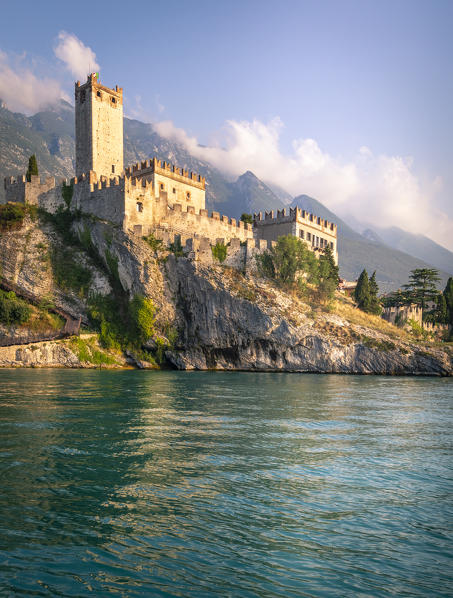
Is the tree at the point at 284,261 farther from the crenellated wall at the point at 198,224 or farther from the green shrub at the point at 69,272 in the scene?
the green shrub at the point at 69,272

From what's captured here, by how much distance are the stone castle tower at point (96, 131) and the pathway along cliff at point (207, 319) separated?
496 inches

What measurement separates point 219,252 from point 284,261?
8756mm

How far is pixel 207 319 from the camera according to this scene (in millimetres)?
52094

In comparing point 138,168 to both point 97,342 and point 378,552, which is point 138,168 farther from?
point 378,552

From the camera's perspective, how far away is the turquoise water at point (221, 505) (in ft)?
21.4

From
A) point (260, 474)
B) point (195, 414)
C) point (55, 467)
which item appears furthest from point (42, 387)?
point (260, 474)

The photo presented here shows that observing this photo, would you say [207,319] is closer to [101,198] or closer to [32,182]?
[101,198]

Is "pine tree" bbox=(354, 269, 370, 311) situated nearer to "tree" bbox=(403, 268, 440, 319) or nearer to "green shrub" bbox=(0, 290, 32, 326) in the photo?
"tree" bbox=(403, 268, 440, 319)

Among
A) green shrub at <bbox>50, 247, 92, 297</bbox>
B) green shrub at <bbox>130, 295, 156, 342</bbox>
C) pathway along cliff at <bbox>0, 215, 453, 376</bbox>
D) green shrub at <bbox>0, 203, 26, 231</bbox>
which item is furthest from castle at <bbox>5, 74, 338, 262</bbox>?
green shrub at <bbox>130, 295, 156, 342</bbox>

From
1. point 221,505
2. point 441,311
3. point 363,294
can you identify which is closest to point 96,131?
point 363,294

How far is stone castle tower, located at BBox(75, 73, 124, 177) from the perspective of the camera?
206ft

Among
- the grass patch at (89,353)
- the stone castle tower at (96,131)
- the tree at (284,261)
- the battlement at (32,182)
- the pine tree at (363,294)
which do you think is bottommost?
the grass patch at (89,353)

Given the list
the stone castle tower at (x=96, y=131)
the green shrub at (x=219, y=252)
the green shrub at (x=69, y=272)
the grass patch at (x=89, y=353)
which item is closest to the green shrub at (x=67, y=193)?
the stone castle tower at (x=96, y=131)

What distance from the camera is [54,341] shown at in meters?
46.4
